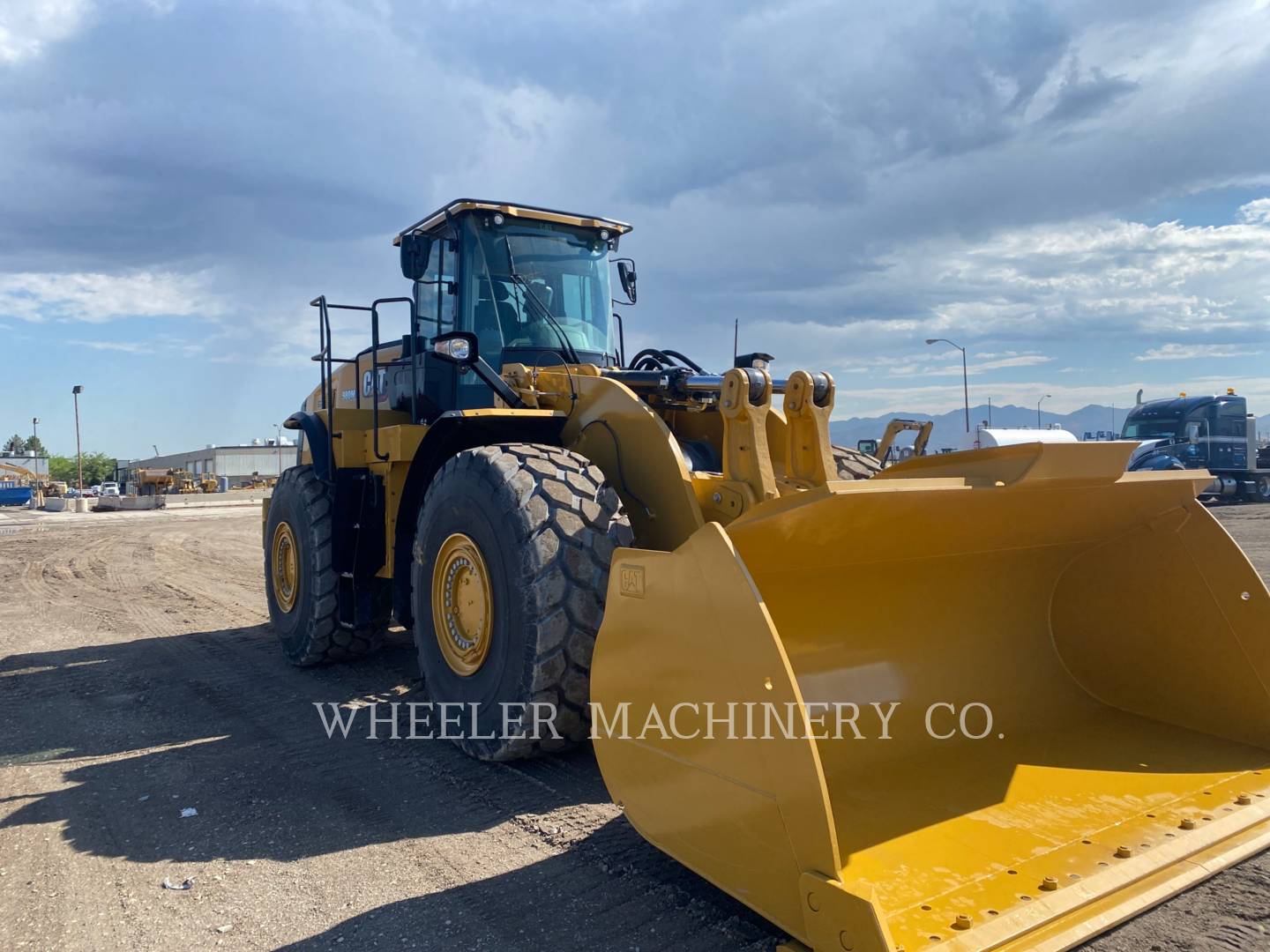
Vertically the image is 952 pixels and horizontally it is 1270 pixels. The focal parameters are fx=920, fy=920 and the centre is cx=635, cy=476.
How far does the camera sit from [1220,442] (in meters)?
23.6

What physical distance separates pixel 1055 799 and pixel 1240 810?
559 mm

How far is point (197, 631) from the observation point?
→ 836cm

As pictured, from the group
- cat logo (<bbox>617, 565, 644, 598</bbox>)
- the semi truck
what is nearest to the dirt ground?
cat logo (<bbox>617, 565, 644, 598</bbox>)

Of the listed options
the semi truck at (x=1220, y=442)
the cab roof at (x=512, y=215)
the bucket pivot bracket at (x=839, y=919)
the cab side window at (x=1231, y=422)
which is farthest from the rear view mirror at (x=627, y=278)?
the cab side window at (x=1231, y=422)

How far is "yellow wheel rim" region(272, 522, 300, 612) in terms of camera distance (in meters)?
6.64

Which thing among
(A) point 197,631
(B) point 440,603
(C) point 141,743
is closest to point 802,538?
(B) point 440,603

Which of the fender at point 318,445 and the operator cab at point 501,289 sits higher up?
the operator cab at point 501,289

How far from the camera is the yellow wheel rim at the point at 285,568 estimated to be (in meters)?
6.64

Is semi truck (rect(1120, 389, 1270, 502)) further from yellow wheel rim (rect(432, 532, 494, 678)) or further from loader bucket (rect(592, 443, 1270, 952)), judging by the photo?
yellow wheel rim (rect(432, 532, 494, 678))

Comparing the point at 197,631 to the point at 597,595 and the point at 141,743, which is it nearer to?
the point at 141,743

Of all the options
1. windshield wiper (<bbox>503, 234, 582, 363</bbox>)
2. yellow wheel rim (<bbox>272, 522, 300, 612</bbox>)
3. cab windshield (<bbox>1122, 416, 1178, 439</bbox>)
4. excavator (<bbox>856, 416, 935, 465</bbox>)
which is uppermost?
windshield wiper (<bbox>503, 234, 582, 363</bbox>)

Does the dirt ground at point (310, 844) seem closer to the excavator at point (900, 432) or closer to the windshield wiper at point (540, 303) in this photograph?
the windshield wiper at point (540, 303)

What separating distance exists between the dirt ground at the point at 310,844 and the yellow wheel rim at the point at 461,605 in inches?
20.8

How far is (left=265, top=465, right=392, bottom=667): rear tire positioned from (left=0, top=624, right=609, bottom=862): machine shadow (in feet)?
0.62
